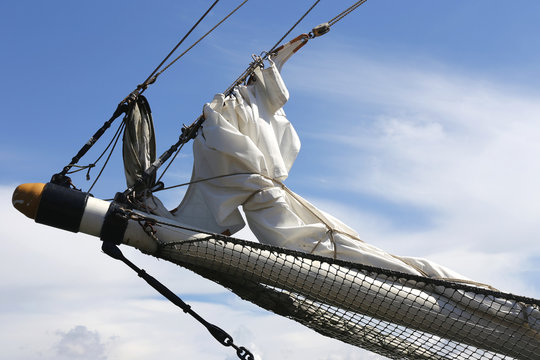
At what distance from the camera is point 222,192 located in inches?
346

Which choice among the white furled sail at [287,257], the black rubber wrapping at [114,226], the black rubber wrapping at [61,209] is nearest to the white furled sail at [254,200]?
the white furled sail at [287,257]

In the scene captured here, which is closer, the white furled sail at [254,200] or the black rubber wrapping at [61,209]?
the black rubber wrapping at [61,209]

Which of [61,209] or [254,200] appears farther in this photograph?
[254,200]

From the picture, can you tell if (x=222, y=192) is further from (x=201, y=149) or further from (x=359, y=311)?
(x=359, y=311)

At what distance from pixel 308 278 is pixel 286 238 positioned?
0.55 meters

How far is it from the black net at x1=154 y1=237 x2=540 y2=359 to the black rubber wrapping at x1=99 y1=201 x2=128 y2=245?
16.9 inches

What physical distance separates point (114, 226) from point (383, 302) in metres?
2.50

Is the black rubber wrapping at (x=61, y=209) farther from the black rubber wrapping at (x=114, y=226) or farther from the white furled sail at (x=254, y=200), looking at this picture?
the white furled sail at (x=254, y=200)

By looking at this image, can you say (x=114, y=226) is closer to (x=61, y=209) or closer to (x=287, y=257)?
(x=61, y=209)

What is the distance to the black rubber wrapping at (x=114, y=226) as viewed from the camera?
27.3 feet

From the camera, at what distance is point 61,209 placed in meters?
8.28

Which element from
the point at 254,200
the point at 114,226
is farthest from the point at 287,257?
the point at 114,226

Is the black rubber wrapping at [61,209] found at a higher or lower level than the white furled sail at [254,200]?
lower

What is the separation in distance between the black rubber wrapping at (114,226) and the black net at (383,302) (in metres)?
0.43
